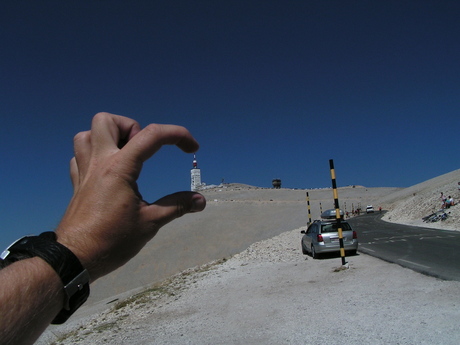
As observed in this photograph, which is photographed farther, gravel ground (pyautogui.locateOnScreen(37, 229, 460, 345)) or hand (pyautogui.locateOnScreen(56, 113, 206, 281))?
gravel ground (pyautogui.locateOnScreen(37, 229, 460, 345))

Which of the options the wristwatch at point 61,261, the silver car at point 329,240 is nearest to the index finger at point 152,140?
the wristwatch at point 61,261

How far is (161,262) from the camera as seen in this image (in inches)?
1356

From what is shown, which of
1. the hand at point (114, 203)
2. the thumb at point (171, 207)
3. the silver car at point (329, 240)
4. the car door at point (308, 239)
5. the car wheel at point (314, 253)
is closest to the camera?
the hand at point (114, 203)

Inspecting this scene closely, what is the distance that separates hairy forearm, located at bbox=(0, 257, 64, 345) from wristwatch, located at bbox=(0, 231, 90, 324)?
0.03m

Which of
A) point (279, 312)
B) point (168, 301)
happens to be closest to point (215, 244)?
point (168, 301)

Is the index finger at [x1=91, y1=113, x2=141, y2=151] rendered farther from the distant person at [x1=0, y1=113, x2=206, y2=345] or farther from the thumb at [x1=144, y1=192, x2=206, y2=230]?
the thumb at [x1=144, y1=192, x2=206, y2=230]

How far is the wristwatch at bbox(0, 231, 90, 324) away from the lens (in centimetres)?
167

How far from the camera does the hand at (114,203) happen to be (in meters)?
1.85

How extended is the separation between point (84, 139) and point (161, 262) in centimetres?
3356

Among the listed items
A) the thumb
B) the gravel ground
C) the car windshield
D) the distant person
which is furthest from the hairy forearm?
the car windshield

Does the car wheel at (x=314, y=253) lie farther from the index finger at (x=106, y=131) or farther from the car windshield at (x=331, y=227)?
the index finger at (x=106, y=131)

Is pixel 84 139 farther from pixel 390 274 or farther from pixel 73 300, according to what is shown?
pixel 390 274

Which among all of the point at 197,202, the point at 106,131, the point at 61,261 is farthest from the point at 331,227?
the point at 61,261

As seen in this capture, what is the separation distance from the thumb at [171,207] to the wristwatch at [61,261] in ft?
1.31
